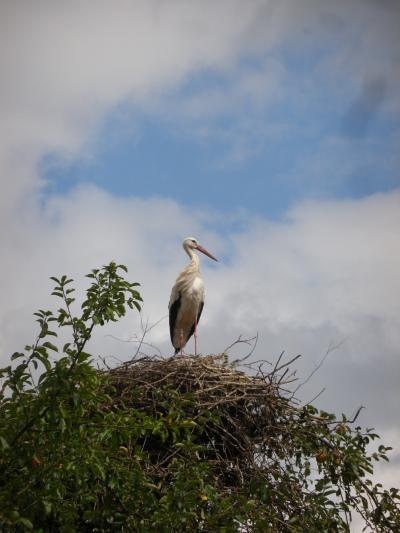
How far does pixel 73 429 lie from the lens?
5.63 m

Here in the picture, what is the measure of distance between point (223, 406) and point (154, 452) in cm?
83

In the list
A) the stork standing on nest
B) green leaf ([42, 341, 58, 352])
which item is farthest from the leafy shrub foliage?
the stork standing on nest

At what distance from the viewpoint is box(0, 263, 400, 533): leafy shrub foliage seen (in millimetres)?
5402

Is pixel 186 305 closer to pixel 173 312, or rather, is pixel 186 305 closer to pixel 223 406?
pixel 173 312

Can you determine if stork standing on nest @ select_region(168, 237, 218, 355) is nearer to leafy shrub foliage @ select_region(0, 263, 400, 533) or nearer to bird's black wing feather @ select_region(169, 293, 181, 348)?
bird's black wing feather @ select_region(169, 293, 181, 348)

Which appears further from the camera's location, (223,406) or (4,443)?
(223,406)

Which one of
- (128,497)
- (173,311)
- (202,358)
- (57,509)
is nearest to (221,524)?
(128,497)

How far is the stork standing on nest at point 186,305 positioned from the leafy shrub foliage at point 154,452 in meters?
3.90

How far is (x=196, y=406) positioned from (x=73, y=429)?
239 cm

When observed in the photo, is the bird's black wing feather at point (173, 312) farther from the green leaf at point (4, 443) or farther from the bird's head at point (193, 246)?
the green leaf at point (4, 443)

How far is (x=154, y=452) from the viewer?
7945 mm

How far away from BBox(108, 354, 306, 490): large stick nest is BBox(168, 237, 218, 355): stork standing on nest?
3.81 metres

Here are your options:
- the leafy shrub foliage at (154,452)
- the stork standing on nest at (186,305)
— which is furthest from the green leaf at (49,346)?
the stork standing on nest at (186,305)

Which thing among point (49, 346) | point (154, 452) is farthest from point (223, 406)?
point (49, 346)
